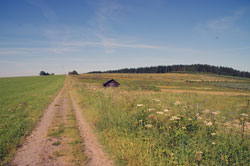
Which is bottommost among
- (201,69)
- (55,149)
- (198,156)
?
(55,149)

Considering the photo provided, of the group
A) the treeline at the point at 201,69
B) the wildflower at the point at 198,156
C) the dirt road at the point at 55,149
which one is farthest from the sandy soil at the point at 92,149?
the treeline at the point at 201,69

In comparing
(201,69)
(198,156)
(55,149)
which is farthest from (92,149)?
(201,69)

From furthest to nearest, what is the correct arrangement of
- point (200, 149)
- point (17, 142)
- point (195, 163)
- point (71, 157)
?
point (17, 142), point (71, 157), point (200, 149), point (195, 163)

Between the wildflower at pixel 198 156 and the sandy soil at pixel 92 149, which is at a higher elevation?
the wildflower at pixel 198 156

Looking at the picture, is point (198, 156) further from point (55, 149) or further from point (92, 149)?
point (55, 149)

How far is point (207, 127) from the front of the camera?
4.99 metres

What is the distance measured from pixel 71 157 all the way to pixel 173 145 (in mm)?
3431

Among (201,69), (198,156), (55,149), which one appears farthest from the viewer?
(201,69)

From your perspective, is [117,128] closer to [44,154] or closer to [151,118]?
[151,118]

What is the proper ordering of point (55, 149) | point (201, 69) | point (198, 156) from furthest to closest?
point (201, 69) → point (55, 149) → point (198, 156)

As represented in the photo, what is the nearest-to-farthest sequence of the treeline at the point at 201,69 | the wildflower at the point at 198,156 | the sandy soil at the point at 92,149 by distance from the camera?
1. the wildflower at the point at 198,156
2. the sandy soil at the point at 92,149
3. the treeline at the point at 201,69

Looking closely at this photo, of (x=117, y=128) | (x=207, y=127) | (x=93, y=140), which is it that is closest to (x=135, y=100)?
(x=117, y=128)

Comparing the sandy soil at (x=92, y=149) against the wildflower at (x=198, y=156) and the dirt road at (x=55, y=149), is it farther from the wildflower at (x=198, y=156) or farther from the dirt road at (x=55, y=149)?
the wildflower at (x=198, y=156)

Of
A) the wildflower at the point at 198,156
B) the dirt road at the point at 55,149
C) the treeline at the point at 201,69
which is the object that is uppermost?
the treeline at the point at 201,69
